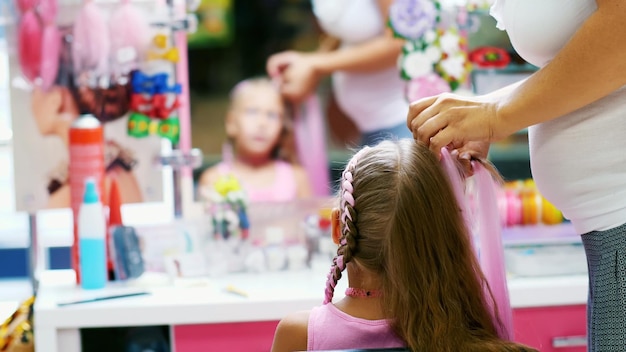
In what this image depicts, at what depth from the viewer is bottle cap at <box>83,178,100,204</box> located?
6.37 ft

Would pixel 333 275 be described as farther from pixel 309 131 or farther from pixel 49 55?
pixel 49 55

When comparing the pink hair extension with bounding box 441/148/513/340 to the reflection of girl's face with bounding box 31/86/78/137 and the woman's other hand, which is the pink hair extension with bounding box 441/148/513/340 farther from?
the reflection of girl's face with bounding box 31/86/78/137

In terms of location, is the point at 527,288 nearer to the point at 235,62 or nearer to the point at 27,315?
the point at 235,62

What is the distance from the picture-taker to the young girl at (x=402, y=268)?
1.23 m

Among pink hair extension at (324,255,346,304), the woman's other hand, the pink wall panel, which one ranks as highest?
the woman's other hand

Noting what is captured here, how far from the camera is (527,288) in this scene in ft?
6.25

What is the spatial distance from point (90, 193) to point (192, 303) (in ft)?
1.18

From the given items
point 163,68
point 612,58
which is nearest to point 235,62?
point 163,68

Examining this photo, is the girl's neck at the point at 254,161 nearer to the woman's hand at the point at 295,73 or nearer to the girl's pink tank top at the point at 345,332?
the woman's hand at the point at 295,73

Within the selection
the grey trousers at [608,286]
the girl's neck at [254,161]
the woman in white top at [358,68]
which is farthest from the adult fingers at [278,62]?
the grey trousers at [608,286]

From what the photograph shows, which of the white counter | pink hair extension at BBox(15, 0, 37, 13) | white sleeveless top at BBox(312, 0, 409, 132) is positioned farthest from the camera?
white sleeveless top at BBox(312, 0, 409, 132)

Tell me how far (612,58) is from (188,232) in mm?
1272

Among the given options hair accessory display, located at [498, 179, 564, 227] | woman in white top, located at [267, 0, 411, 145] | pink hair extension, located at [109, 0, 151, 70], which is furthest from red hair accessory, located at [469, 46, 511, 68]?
pink hair extension, located at [109, 0, 151, 70]

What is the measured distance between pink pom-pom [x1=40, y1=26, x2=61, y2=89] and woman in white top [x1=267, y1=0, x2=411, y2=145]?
521mm
